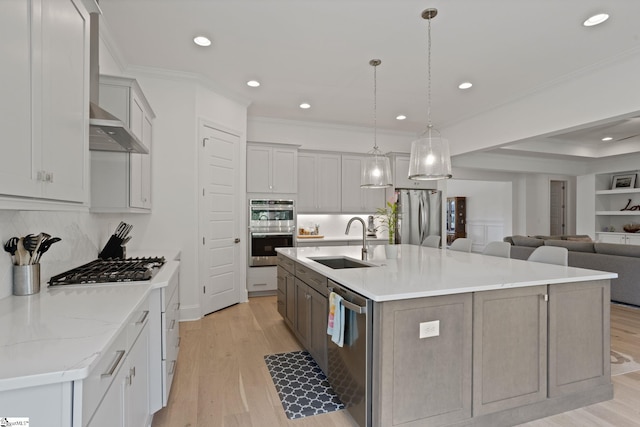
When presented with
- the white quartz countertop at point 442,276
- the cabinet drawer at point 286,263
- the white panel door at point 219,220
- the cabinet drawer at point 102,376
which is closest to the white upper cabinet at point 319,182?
the white panel door at point 219,220

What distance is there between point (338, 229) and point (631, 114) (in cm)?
442

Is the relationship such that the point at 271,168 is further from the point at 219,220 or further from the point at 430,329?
the point at 430,329

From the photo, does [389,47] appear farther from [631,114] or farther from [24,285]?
[24,285]

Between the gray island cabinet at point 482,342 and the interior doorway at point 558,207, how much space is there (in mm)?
8769

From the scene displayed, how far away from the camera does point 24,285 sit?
1.71 metres

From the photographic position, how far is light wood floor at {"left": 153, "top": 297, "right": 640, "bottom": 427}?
6.92ft

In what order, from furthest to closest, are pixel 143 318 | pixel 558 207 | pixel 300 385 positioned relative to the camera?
pixel 558 207, pixel 300 385, pixel 143 318

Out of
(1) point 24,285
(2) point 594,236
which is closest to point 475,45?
(1) point 24,285

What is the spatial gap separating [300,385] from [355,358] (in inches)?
33.5

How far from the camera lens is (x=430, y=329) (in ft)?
6.08

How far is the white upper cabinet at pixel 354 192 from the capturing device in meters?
6.14

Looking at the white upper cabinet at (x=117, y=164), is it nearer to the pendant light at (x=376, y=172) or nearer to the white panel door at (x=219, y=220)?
the white panel door at (x=219, y=220)

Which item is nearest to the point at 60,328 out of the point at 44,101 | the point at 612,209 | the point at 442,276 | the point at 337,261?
the point at 44,101

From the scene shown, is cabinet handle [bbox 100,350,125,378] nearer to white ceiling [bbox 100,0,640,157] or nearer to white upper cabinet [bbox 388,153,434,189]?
white ceiling [bbox 100,0,640,157]
